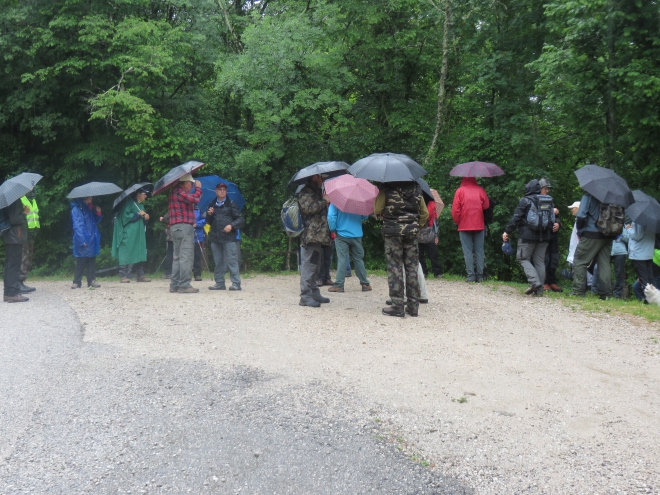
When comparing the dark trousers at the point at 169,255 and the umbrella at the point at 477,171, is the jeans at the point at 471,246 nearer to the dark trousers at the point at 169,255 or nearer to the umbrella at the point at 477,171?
the umbrella at the point at 477,171

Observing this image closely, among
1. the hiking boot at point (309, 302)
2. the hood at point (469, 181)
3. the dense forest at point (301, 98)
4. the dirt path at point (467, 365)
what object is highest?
the dense forest at point (301, 98)

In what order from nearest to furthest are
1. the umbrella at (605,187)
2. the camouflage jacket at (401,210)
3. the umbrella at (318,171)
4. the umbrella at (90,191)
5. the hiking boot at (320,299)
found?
the camouflage jacket at (401,210), the umbrella at (318,171), the hiking boot at (320,299), the umbrella at (605,187), the umbrella at (90,191)

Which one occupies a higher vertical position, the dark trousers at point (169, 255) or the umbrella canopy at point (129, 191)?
the umbrella canopy at point (129, 191)

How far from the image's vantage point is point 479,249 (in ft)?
40.9

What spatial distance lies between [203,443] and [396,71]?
14.5m

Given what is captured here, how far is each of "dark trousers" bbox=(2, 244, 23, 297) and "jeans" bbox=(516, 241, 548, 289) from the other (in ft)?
27.2

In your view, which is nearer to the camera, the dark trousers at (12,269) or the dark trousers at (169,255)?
the dark trousers at (12,269)

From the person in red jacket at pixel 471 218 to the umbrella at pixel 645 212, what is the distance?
115 inches

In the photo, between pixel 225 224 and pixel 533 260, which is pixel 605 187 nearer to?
pixel 533 260

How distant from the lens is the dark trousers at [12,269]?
400 inches

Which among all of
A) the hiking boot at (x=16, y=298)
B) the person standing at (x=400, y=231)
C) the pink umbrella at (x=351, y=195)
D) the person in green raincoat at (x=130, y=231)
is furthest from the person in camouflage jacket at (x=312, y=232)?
the person in green raincoat at (x=130, y=231)

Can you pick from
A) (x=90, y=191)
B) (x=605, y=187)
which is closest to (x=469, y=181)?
(x=605, y=187)

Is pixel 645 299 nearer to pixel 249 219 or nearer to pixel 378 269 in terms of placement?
pixel 378 269

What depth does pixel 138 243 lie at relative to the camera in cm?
1270
